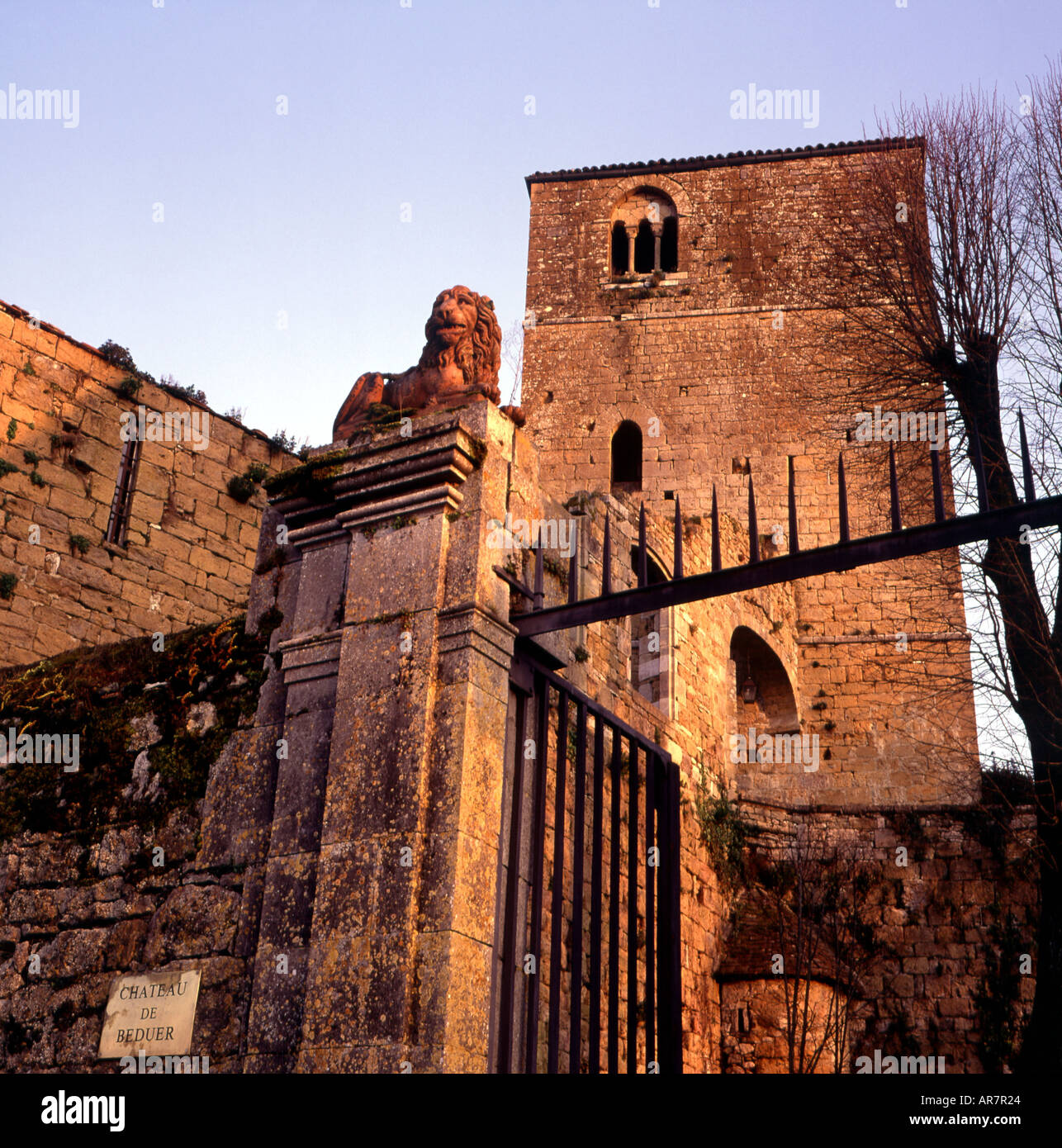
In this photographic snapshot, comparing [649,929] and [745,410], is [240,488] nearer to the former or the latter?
[649,929]

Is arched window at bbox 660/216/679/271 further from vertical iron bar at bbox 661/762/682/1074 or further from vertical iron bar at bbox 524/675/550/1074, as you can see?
vertical iron bar at bbox 524/675/550/1074

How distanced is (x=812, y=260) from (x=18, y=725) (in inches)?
632

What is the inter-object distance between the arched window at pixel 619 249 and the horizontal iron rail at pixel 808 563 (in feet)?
54.4

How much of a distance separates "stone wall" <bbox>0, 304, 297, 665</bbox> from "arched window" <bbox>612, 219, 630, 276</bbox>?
997 cm

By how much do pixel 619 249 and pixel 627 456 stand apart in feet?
12.2

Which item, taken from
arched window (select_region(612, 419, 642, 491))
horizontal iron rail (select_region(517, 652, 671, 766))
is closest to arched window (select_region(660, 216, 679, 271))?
arched window (select_region(612, 419, 642, 491))

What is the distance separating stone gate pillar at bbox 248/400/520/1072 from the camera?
374 cm

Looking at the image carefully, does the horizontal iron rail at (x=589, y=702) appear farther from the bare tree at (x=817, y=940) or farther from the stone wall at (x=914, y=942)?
the stone wall at (x=914, y=942)

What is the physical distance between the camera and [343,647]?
14.5 ft

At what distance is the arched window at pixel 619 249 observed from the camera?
20.3 m

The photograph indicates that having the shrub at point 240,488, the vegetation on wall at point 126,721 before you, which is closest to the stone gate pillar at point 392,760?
the vegetation on wall at point 126,721

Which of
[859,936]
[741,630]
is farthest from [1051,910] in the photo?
[741,630]

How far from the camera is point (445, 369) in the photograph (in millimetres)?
4914

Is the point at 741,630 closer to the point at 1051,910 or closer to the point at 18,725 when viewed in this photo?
the point at 1051,910
